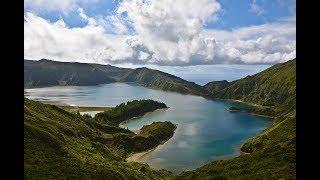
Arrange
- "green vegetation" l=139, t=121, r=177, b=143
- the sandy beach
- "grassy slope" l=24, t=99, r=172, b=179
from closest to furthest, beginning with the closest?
"grassy slope" l=24, t=99, r=172, b=179, the sandy beach, "green vegetation" l=139, t=121, r=177, b=143

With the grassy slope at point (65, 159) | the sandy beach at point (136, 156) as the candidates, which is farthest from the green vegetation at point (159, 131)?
the grassy slope at point (65, 159)

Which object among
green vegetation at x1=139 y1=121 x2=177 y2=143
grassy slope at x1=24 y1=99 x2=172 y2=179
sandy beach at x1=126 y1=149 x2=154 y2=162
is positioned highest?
grassy slope at x1=24 y1=99 x2=172 y2=179

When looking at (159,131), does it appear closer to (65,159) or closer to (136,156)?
(136,156)

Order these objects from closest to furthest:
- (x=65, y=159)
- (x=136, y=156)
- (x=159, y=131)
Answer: (x=65, y=159), (x=136, y=156), (x=159, y=131)

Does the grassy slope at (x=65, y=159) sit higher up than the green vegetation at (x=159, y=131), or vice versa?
the grassy slope at (x=65, y=159)

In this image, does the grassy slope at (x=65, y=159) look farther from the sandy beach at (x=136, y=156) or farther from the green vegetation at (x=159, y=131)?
the green vegetation at (x=159, y=131)

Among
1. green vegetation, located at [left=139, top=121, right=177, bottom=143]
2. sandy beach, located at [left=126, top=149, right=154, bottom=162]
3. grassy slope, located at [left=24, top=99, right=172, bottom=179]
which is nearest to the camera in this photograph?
grassy slope, located at [left=24, top=99, right=172, bottom=179]

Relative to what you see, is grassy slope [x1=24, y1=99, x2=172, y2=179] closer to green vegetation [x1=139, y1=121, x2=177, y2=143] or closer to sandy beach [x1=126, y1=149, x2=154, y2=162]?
Answer: sandy beach [x1=126, y1=149, x2=154, y2=162]

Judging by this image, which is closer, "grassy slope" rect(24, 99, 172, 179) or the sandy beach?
"grassy slope" rect(24, 99, 172, 179)

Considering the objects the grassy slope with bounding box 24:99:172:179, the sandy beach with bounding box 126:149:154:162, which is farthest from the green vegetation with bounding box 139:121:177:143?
the grassy slope with bounding box 24:99:172:179

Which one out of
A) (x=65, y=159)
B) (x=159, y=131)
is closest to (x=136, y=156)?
(x=159, y=131)

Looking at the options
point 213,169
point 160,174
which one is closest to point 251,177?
point 213,169

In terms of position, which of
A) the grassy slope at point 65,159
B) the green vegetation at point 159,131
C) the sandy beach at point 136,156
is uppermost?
the grassy slope at point 65,159
